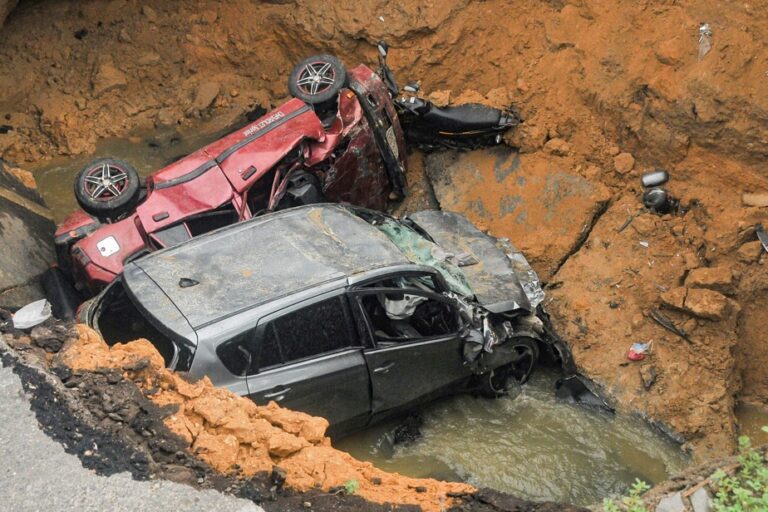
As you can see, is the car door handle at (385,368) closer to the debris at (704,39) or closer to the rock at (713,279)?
the rock at (713,279)

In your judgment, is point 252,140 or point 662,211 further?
point 662,211

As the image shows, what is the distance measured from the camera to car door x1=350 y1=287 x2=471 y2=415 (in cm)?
634

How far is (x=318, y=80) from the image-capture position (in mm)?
8500

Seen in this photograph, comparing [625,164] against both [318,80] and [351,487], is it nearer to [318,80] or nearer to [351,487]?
[318,80]

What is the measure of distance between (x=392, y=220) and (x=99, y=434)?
373 cm

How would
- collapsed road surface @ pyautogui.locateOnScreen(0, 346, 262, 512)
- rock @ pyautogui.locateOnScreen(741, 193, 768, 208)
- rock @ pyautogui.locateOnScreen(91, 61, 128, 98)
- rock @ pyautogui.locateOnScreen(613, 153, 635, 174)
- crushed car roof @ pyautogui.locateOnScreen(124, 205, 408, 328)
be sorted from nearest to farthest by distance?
collapsed road surface @ pyautogui.locateOnScreen(0, 346, 262, 512) < crushed car roof @ pyautogui.locateOnScreen(124, 205, 408, 328) < rock @ pyautogui.locateOnScreen(741, 193, 768, 208) < rock @ pyautogui.locateOnScreen(613, 153, 635, 174) < rock @ pyautogui.locateOnScreen(91, 61, 128, 98)

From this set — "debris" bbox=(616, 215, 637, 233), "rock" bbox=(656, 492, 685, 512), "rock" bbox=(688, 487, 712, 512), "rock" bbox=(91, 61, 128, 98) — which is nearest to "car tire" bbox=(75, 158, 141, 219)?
"rock" bbox=(91, 61, 128, 98)

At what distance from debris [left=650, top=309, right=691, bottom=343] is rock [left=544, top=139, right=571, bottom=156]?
6.85 ft

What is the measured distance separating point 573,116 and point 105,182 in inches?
196

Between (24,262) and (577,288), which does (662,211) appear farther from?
(24,262)

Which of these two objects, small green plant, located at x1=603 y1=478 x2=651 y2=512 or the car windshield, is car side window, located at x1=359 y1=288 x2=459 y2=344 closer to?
the car windshield

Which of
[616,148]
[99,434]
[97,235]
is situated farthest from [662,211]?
[99,434]

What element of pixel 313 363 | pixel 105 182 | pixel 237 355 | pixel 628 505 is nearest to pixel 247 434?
pixel 237 355

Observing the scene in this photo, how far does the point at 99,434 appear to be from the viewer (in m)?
4.68
